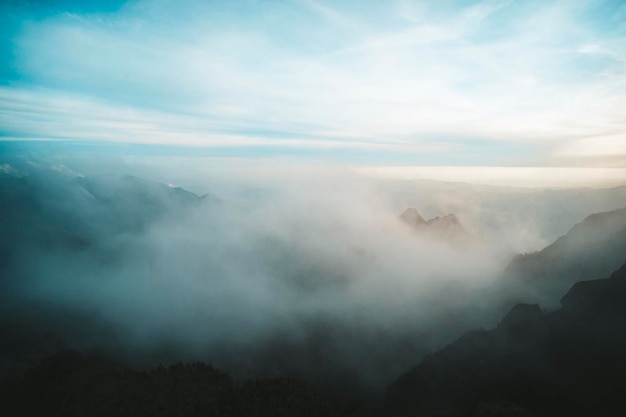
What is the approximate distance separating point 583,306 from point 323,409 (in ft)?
331

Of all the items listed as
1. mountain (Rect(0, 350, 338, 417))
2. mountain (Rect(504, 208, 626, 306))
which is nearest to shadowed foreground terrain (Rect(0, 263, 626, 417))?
mountain (Rect(0, 350, 338, 417))

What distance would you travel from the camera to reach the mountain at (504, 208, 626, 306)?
13012 centimetres

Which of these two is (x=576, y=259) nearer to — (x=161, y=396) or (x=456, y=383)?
(x=456, y=383)

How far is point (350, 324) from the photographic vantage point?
192m

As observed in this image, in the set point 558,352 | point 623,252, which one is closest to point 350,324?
point 558,352

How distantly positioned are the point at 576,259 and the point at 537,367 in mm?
84497

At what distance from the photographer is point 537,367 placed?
3588 inches

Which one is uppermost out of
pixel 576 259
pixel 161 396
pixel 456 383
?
pixel 576 259

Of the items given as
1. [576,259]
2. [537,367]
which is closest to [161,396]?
[537,367]

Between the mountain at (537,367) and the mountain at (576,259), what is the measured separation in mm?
35178

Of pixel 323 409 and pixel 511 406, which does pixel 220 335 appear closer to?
pixel 323 409

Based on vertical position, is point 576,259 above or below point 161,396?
above

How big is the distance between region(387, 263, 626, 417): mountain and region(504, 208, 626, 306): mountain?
3518 centimetres

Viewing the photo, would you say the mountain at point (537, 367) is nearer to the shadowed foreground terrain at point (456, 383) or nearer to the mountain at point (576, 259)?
the shadowed foreground terrain at point (456, 383)
